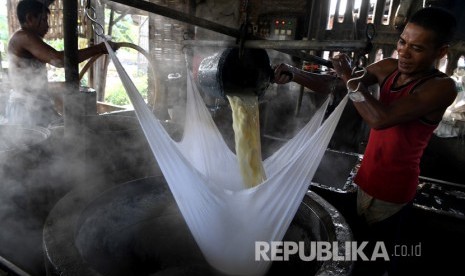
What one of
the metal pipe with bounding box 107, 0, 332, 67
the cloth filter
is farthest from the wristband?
the metal pipe with bounding box 107, 0, 332, 67

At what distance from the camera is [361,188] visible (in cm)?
198

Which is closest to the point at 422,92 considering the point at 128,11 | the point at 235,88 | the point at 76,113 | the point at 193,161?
the point at 235,88

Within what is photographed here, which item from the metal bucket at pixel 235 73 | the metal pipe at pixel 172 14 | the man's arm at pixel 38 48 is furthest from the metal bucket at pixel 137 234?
the man's arm at pixel 38 48

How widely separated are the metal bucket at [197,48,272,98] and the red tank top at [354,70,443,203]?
72 centimetres

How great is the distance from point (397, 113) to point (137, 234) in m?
1.77

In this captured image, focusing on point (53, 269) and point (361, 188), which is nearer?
point (53, 269)

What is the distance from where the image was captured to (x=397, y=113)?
5.21ft

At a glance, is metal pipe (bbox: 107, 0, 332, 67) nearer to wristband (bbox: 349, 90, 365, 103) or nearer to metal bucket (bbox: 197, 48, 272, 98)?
metal bucket (bbox: 197, 48, 272, 98)

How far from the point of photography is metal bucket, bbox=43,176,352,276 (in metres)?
1.35

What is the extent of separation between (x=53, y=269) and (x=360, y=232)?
1.68 metres

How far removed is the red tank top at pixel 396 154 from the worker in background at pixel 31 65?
2864mm

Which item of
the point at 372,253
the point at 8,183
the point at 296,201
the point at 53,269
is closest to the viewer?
the point at 53,269

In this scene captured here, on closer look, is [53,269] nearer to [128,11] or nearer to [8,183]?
[8,183]

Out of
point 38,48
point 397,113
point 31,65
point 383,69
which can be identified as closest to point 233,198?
point 397,113
